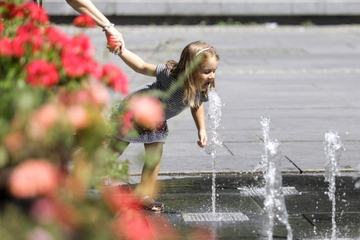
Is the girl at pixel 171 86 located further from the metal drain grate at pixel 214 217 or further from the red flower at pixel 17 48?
the red flower at pixel 17 48

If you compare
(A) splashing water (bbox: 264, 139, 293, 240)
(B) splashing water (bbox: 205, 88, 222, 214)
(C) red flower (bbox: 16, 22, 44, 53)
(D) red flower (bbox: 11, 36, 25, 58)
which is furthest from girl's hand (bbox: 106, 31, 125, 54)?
(D) red flower (bbox: 11, 36, 25, 58)

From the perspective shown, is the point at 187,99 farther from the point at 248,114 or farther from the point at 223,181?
the point at 248,114

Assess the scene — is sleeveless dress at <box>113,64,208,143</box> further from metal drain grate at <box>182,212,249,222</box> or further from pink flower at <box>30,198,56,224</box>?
pink flower at <box>30,198,56,224</box>

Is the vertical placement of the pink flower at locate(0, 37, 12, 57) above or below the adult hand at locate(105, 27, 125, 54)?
above

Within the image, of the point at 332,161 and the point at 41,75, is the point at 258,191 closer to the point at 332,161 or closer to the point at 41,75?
the point at 332,161

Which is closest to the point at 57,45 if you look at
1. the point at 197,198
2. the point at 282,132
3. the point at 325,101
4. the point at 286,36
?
the point at 197,198

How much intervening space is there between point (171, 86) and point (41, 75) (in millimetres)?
2667

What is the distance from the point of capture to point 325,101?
944cm

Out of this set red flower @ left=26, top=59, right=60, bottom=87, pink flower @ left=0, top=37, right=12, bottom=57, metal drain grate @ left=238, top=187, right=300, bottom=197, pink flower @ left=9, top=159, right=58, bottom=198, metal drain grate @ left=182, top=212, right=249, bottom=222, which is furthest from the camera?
metal drain grate @ left=238, top=187, right=300, bottom=197

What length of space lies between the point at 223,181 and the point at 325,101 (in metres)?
3.64

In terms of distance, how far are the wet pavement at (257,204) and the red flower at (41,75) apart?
2479 millimetres

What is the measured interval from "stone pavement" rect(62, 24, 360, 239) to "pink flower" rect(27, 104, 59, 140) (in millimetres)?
366

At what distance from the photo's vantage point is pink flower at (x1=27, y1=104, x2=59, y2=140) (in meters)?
2.31

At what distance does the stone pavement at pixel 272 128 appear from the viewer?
17.3 ft
